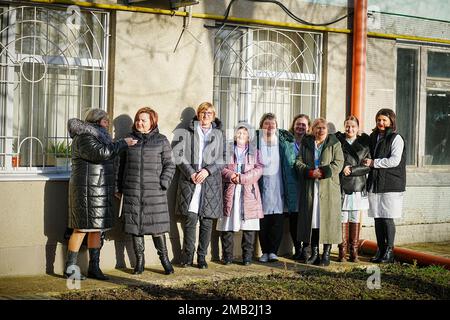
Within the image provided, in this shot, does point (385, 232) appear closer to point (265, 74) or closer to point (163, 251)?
point (265, 74)

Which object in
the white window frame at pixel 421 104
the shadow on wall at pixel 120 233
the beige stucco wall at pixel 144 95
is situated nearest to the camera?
the beige stucco wall at pixel 144 95

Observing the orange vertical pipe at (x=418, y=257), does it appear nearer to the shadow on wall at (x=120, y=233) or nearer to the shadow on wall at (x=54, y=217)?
the shadow on wall at (x=120, y=233)

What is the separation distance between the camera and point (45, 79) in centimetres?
1024

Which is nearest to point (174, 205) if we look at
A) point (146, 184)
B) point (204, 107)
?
point (146, 184)

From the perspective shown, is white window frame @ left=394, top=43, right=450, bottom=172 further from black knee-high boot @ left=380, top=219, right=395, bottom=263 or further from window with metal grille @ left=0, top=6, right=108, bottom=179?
window with metal grille @ left=0, top=6, right=108, bottom=179

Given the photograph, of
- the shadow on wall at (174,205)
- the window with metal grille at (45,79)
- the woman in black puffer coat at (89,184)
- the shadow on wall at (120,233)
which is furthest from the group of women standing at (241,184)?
the window with metal grille at (45,79)

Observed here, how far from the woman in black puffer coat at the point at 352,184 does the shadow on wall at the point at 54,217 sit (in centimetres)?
340

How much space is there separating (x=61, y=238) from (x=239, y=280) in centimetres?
205

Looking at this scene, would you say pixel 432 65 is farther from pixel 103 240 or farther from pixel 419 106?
pixel 103 240

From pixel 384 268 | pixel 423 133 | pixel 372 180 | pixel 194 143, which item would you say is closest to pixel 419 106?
pixel 423 133

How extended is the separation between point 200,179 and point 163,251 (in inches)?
38.6

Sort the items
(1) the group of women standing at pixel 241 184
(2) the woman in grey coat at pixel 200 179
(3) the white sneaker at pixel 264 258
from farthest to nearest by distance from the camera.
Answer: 1. (3) the white sneaker at pixel 264 258
2. (2) the woman in grey coat at pixel 200 179
3. (1) the group of women standing at pixel 241 184

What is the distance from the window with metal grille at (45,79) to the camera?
9969mm

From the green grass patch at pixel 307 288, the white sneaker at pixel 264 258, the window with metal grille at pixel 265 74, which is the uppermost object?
the window with metal grille at pixel 265 74
